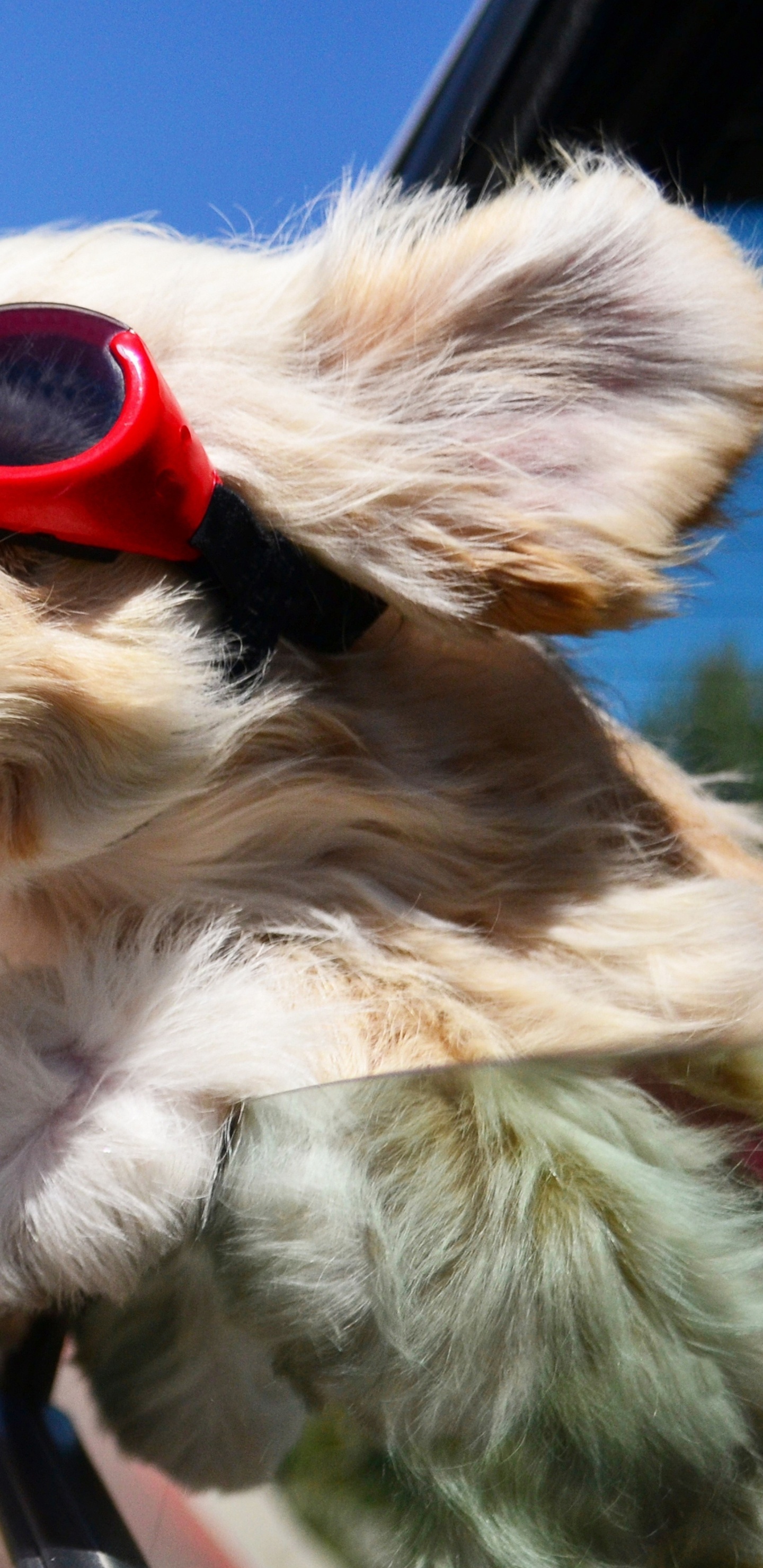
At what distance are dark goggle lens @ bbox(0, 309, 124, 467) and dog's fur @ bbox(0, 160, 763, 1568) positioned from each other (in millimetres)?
91

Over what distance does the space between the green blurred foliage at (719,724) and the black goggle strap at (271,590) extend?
1.51 feet

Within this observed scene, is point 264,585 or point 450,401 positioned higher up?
point 450,401

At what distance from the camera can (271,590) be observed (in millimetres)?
1136

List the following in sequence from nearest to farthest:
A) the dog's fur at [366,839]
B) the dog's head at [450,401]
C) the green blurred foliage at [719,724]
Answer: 1. the dog's fur at [366,839]
2. the dog's head at [450,401]
3. the green blurred foliage at [719,724]

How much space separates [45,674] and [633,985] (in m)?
0.62

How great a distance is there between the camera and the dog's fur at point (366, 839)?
812 millimetres

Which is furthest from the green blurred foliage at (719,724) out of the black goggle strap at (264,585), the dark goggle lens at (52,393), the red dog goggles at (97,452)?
the dark goggle lens at (52,393)

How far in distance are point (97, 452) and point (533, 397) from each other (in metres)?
0.44

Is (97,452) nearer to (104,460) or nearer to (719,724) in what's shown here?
(104,460)

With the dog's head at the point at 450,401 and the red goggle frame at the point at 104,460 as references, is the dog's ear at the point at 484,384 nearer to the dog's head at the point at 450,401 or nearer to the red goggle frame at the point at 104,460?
the dog's head at the point at 450,401

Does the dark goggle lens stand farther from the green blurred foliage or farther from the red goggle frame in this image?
the green blurred foliage

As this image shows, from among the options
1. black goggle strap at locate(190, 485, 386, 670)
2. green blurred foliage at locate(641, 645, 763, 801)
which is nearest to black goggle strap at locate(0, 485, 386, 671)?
black goggle strap at locate(190, 485, 386, 670)

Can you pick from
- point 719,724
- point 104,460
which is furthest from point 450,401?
point 719,724

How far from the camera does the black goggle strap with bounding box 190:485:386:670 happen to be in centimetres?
108
